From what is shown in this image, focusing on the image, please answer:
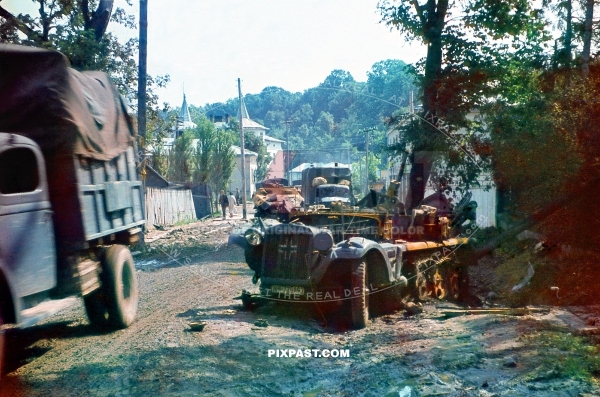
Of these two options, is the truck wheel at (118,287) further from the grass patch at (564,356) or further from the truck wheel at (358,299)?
the grass patch at (564,356)

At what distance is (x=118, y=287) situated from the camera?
743 cm

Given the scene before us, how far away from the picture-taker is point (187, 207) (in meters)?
21.9

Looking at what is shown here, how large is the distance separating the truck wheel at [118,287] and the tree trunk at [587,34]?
9538 millimetres

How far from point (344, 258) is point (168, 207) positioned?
42.1 feet

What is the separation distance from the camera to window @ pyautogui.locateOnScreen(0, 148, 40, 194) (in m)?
5.36

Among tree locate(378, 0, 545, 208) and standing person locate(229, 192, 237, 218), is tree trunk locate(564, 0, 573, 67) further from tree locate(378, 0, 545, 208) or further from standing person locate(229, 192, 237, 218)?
standing person locate(229, 192, 237, 218)

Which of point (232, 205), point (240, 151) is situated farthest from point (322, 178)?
point (240, 151)

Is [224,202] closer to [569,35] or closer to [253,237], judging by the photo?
[569,35]

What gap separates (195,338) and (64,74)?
3.16 m

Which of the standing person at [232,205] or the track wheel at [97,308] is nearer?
the track wheel at [97,308]

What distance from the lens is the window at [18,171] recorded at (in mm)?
5357

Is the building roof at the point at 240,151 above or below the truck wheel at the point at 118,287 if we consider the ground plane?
above

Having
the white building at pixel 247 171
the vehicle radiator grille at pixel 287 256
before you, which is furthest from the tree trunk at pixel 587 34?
the white building at pixel 247 171

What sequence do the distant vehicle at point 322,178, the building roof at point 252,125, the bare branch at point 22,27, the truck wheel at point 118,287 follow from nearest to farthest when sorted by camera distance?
the truck wheel at point 118,287 → the bare branch at point 22,27 → the building roof at point 252,125 → the distant vehicle at point 322,178
